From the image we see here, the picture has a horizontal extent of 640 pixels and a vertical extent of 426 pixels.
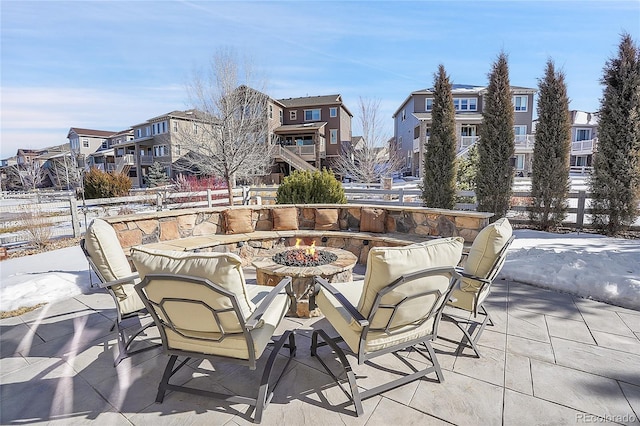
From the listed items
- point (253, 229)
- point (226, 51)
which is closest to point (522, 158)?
point (226, 51)

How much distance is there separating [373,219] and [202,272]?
431 centimetres

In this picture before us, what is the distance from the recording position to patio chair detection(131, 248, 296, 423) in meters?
1.94

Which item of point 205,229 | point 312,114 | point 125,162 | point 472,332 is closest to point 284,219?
point 205,229

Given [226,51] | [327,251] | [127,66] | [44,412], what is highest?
[226,51]

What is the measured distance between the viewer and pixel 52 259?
20.1ft

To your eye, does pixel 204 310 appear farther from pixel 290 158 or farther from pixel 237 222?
pixel 290 158

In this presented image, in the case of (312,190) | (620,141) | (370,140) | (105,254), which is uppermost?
(370,140)

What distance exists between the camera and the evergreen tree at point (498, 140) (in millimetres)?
8195

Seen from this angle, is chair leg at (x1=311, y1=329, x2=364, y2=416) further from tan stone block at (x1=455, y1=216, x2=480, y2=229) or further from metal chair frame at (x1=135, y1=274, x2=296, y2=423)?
tan stone block at (x1=455, y1=216, x2=480, y2=229)

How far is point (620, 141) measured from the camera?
717cm

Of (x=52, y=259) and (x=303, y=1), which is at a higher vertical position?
(x=303, y=1)

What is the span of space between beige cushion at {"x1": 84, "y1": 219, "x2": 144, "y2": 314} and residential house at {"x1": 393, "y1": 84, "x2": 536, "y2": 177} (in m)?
20.9

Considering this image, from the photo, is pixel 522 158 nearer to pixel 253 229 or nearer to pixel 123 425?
pixel 253 229

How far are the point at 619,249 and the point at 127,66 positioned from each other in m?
12.6
